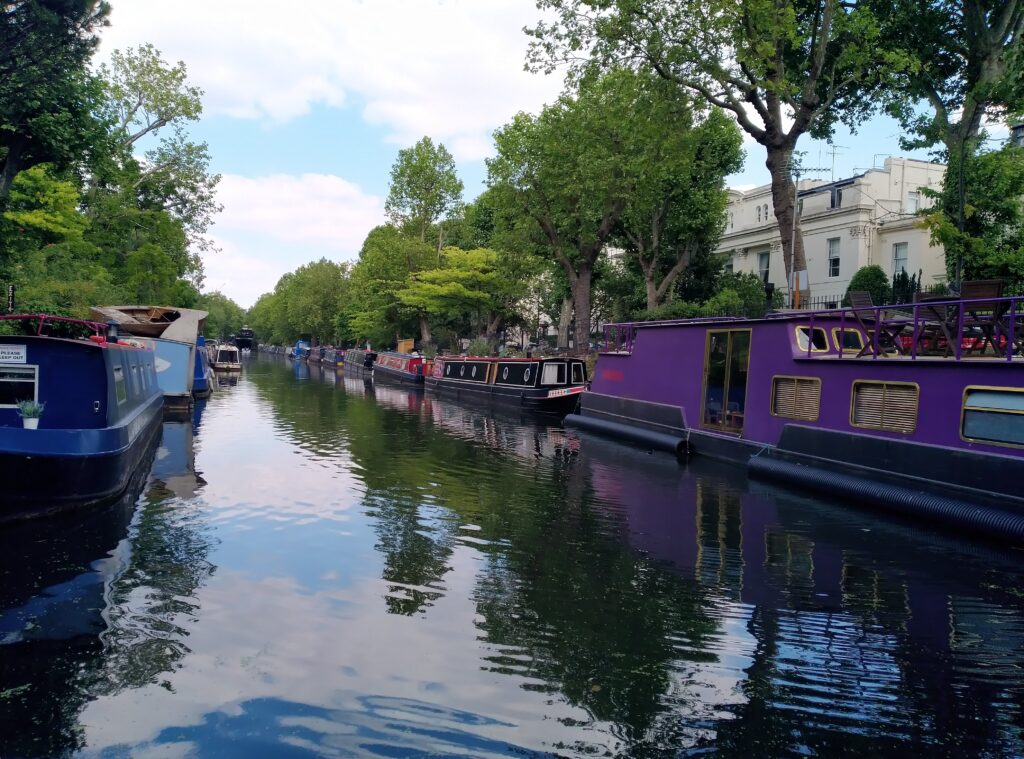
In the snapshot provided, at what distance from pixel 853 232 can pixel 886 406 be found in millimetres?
24633

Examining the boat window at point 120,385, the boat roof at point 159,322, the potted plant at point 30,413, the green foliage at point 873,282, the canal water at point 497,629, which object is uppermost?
the green foliage at point 873,282

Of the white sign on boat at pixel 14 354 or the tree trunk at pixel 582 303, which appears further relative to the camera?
the tree trunk at pixel 582 303

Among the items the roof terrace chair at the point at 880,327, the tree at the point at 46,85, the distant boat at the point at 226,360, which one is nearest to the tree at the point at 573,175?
the roof terrace chair at the point at 880,327

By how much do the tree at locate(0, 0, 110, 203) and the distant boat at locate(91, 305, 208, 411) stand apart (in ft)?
18.5

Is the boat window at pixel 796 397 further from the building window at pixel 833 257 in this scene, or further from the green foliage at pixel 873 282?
the building window at pixel 833 257

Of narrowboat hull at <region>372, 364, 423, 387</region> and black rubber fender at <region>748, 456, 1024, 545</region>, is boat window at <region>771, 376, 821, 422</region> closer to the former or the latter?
black rubber fender at <region>748, 456, 1024, 545</region>

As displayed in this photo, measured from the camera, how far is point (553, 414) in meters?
27.5

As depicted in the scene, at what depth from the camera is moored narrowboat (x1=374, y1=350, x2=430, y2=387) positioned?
44344 mm

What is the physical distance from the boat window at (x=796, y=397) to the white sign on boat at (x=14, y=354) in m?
13.5

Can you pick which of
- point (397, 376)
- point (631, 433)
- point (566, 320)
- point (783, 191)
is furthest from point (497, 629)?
point (397, 376)

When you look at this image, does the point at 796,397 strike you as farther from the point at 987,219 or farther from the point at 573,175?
the point at 573,175

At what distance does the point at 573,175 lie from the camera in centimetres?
2967

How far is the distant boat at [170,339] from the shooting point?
79.2ft

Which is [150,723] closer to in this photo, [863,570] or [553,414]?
[863,570]
